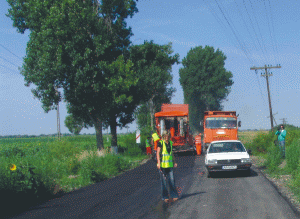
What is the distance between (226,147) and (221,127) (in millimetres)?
11271

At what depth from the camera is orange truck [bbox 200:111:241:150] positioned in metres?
26.6

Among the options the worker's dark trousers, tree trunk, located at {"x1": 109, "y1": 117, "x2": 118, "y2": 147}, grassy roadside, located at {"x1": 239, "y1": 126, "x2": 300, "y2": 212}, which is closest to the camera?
the worker's dark trousers

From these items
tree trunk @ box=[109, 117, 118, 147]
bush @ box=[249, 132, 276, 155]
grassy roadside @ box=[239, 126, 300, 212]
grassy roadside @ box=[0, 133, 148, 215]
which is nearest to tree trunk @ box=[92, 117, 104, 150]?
tree trunk @ box=[109, 117, 118, 147]

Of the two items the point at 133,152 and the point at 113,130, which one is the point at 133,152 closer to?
the point at 133,152

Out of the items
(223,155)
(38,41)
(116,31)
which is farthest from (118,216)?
(116,31)

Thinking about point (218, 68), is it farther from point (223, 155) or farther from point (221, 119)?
point (223, 155)

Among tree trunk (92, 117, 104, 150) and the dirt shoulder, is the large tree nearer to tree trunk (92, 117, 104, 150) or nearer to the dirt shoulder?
tree trunk (92, 117, 104, 150)

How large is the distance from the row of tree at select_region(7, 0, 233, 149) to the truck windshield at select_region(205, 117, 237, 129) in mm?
6093

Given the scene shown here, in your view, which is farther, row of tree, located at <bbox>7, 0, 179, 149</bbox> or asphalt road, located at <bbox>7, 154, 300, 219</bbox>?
row of tree, located at <bbox>7, 0, 179, 149</bbox>

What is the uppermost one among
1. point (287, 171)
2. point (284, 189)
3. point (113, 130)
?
point (113, 130)

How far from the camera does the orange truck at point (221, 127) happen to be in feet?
87.2

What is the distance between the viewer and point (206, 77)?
72062mm

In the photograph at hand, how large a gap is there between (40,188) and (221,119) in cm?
1799

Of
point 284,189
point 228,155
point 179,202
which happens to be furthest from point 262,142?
point 179,202
